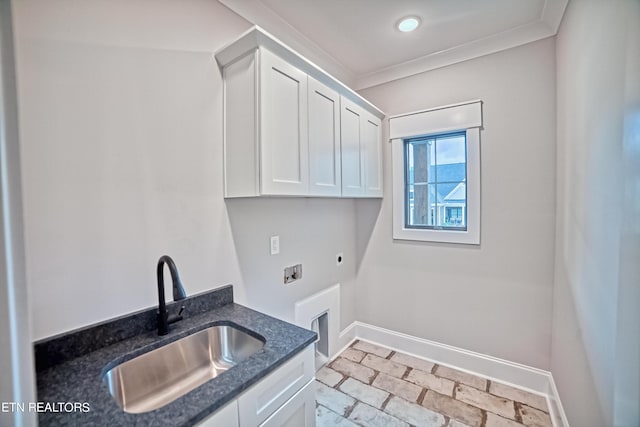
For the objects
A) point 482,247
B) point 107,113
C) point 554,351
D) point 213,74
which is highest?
point 213,74

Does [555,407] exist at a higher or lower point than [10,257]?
lower

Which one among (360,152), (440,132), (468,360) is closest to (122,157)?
(360,152)

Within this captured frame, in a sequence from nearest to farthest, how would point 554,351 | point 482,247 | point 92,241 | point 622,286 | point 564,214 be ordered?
point 622,286 → point 92,241 → point 564,214 → point 554,351 → point 482,247

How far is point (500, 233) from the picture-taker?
213cm

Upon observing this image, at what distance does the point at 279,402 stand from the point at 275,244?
100 centimetres

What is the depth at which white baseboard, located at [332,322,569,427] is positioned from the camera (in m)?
1.94

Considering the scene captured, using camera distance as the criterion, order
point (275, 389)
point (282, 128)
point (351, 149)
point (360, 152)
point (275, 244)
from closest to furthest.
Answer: point (275, 389)
point (282, 128)
point (275, 244)
point (351, 149)
point (360, 152)

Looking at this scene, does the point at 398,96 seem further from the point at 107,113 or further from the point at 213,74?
the point at 107,113

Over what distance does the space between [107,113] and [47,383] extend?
39.3 inches

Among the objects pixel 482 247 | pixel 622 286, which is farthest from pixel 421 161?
pixel 622 286

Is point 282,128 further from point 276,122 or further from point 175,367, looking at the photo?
point 175,367

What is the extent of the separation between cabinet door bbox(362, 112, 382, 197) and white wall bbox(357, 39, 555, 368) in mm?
295

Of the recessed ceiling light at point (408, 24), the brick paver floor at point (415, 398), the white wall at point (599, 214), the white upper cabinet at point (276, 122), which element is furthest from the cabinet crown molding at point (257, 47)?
the brick paver floor at point (415, 398)

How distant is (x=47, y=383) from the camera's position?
896 mm
